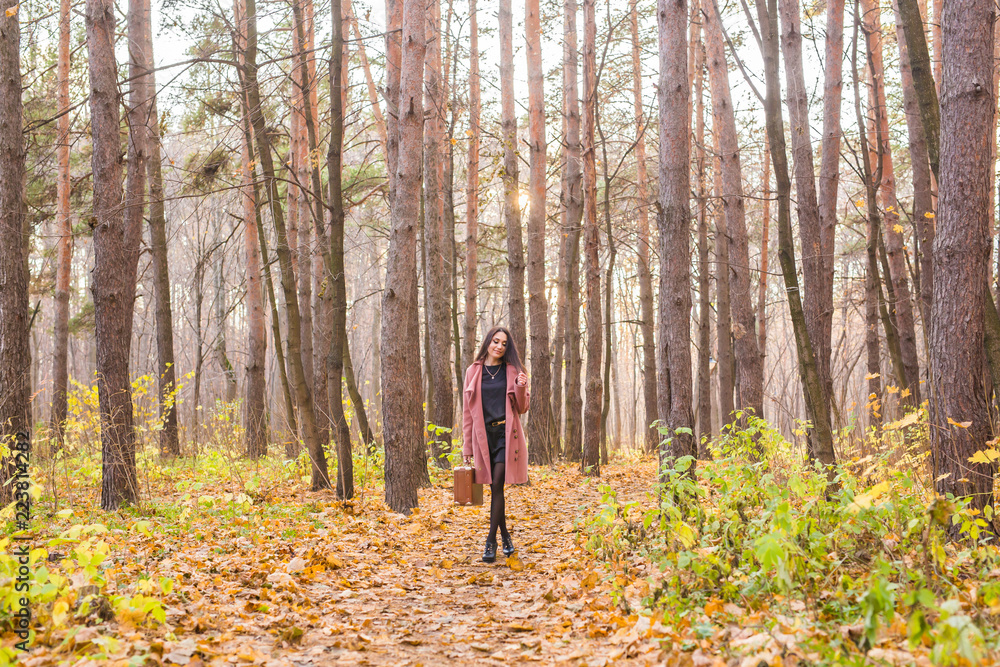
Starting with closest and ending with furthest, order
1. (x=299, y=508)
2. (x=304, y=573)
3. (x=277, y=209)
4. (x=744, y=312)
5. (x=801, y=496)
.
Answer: (x=304, y=573), (x=801, y=496), (x=299, y=508), (x=277, y=209), (x=744, y=312)

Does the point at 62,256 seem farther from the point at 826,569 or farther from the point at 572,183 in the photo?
the point at 826,569

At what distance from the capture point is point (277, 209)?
748 cm

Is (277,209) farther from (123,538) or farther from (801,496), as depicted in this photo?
(801,496)

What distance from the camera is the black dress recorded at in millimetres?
5695

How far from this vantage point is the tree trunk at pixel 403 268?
23.0 feet

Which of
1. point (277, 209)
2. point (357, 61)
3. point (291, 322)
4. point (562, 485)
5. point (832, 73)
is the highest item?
point (357, 61)

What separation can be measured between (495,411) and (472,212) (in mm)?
7218

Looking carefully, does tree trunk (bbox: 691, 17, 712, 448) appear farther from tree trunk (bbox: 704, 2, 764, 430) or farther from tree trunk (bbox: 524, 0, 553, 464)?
tree trunk (bbox: 524, 0, 553, 464)

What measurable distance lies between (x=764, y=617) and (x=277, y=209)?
6.31m

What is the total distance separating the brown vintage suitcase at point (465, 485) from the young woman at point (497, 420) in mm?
72

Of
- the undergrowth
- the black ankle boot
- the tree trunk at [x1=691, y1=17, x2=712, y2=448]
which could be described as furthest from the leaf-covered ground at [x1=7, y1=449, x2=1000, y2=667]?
the tree trunk at [x1=691, y1=17, x2=712, y2=448]

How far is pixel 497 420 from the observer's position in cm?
571

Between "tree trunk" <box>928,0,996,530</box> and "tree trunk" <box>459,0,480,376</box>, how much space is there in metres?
7.71

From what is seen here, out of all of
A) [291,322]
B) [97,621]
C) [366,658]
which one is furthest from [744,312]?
[97,621]
